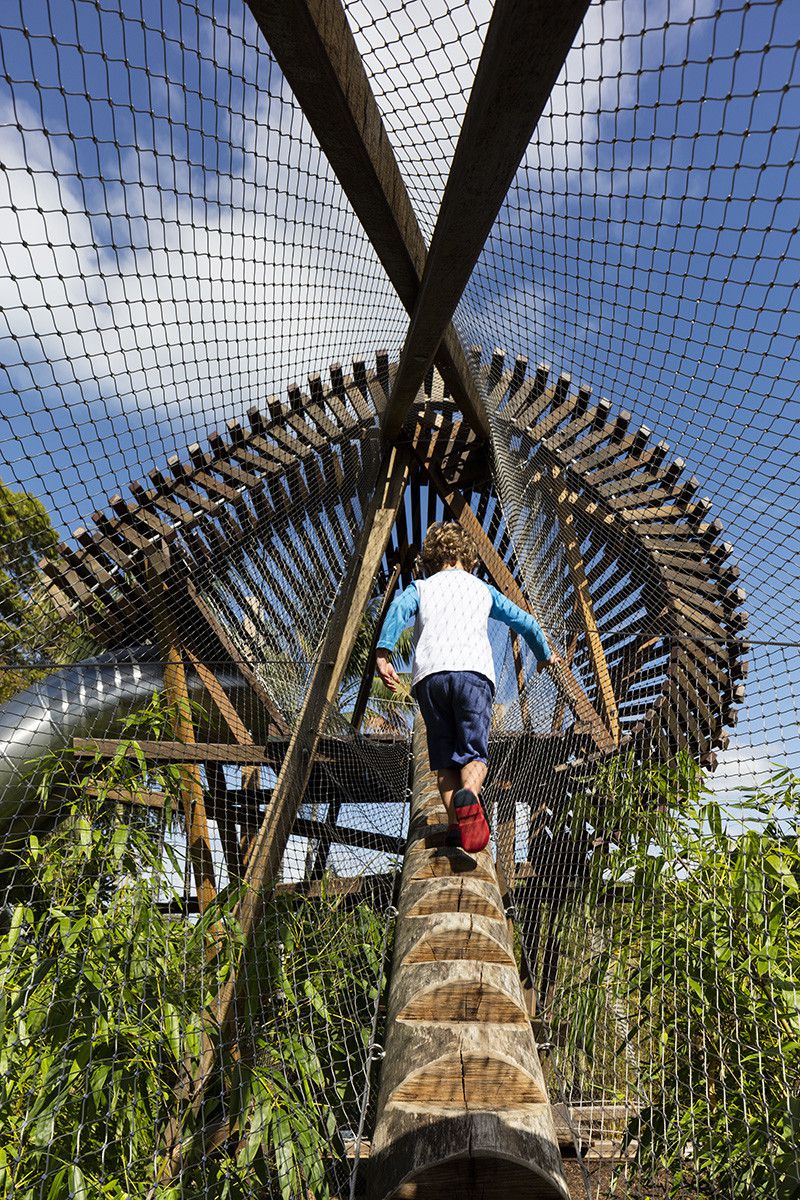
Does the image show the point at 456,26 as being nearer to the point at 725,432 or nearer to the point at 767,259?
the point at 767,259

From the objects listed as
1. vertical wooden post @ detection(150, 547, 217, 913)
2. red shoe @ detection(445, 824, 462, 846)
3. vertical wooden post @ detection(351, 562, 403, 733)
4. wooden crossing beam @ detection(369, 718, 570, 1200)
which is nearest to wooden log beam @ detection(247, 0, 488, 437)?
red shoe @ detection(445, 824, 462, 846)

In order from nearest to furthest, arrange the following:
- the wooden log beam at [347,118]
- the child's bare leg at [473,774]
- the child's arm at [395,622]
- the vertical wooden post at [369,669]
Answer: the wooden log beam at [347,118]
the child's bare leg at [473,774]
the child's arm at [395,622]
the vertical wooden post at [369,669]

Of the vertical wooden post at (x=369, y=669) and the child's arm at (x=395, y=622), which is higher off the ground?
the vertical wooden post at (x=369, y=669)

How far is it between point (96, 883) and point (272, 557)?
1.90m

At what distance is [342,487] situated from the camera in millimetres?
4055

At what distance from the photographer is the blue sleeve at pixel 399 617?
2730 mm

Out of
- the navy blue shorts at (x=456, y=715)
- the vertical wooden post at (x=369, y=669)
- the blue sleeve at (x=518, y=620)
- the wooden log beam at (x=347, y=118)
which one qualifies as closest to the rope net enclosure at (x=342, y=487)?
the wooden log beam at (x=347, y=118)

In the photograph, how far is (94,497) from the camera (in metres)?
2.12

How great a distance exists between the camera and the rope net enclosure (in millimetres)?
1554

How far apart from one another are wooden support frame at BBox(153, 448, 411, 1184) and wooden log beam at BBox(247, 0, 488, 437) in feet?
4.91

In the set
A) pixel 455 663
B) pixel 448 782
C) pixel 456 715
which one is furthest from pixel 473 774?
pixel 455 663

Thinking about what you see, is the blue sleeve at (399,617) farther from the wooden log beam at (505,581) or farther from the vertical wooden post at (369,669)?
the vertical wooden post at (369,669)

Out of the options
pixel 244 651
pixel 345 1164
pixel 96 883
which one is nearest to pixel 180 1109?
pixel 345 1164

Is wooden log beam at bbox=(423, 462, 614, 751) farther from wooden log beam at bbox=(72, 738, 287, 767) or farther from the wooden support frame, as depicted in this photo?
wooden log beam at bbox=(72, 738, 287, 767)
